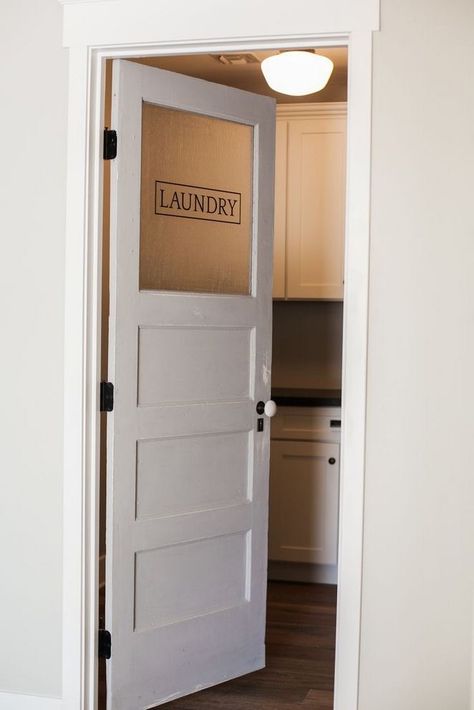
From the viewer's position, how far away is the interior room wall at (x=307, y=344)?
213 inches

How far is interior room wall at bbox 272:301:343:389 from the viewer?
213 inches

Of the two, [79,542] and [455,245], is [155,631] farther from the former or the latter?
[455,245]

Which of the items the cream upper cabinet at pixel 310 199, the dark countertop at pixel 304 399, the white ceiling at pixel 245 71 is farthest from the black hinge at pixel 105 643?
the white ceiling at pixel 245 71

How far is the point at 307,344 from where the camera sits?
5.47m

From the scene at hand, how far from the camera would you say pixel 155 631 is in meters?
3.15

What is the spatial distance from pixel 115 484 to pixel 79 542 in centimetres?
23

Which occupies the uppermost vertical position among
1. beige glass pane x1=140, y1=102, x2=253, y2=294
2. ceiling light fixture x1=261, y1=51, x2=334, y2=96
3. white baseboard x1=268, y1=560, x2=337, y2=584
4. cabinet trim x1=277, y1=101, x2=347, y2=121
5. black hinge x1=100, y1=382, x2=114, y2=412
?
cabinet trim x1=277, y1=101, x2=347, y2=121

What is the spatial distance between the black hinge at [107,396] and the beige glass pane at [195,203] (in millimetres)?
384

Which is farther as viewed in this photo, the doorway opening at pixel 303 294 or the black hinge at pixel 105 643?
the doorway opening at pixel 303 294

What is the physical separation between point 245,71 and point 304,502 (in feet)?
7.99

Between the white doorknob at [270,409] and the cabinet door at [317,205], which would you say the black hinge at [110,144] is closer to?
the white doorknob at [270,409]

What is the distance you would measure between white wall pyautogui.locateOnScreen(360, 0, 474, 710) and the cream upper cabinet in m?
2.20

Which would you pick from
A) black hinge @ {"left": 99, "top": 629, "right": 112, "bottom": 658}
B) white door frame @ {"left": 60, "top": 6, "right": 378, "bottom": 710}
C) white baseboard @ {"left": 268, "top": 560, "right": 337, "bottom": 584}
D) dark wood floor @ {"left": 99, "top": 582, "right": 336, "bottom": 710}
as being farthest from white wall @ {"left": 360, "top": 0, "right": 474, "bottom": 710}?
white baseboard @ {"left": 268, "top": 560, "right": 337, "bottom": 584}

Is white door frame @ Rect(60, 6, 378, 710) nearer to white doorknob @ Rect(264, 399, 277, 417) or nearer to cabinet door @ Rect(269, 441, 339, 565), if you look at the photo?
white doorknob @ Rect(264, 399, 277, 417)
